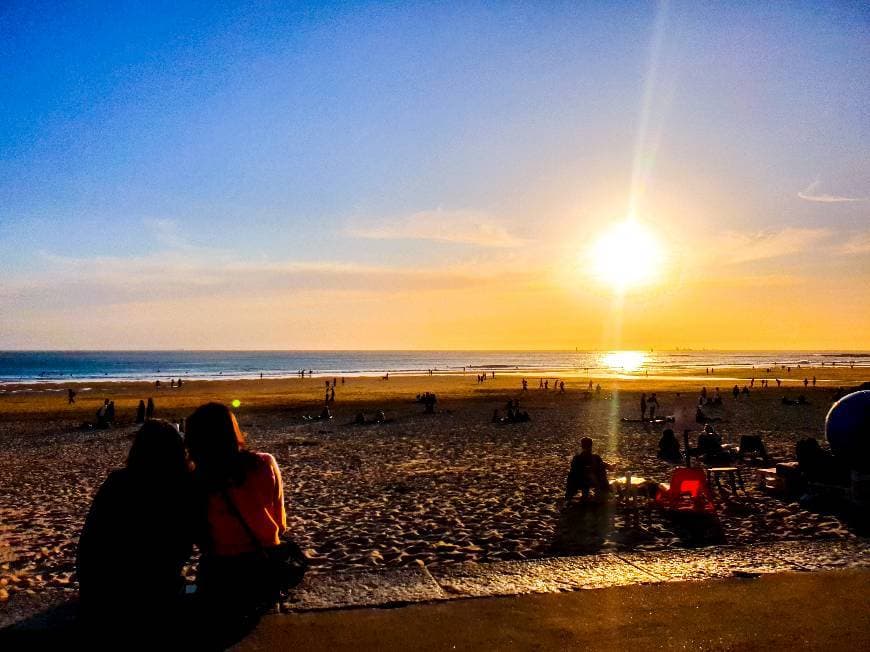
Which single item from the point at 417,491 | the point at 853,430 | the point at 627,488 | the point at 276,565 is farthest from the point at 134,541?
the point at 853,430

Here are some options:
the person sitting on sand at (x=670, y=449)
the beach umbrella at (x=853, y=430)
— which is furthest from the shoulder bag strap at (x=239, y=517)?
the person sitting on sand at (x=670, y=449)

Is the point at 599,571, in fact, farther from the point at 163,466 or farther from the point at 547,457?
the point at 547,457

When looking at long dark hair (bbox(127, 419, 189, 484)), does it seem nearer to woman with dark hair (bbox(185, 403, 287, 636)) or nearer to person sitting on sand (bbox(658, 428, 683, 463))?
woman with dark hair (bbox(185, 403, 287, 636))

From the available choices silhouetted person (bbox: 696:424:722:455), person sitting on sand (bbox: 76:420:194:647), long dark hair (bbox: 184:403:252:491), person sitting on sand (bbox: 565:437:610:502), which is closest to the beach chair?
person sitting on sand (bbox: 565:437:610:502)

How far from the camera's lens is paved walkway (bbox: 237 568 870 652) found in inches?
198

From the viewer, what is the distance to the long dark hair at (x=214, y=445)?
184 inches

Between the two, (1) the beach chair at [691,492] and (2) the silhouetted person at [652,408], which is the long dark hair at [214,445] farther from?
(2) the silhouetted person at [652,408]

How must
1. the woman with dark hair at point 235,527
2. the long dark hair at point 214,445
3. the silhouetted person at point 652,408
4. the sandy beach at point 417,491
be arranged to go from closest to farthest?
1. the long dark hair at point 214,445
2. the woman with dark hair at point 235,527
3. the sandy beach at point 417,491
4. the silhouetted person at point 652,408

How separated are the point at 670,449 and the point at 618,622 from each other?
1296 cm

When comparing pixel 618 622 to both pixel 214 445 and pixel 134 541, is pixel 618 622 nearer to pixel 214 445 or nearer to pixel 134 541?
pixel 214 445

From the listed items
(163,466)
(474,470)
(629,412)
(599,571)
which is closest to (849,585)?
(599,571)

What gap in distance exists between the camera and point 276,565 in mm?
5129

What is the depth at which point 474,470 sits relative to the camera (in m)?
15.8

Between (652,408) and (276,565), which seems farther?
(652,408)
